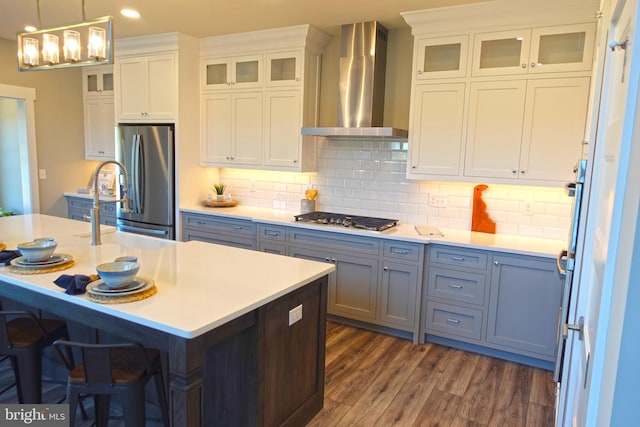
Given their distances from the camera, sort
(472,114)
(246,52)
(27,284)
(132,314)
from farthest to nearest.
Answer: (246,52) → (472,114) → (27,284) → (132,314)

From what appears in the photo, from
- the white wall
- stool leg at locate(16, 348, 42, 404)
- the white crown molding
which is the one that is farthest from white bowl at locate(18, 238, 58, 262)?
the white wall

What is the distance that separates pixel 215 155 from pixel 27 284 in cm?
294

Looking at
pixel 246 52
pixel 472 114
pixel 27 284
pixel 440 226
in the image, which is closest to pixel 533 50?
pixel 472 114

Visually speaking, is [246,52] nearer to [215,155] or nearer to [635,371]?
[215,155]

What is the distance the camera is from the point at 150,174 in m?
4.75

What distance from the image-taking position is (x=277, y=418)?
217cm

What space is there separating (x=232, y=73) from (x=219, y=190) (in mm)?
1334

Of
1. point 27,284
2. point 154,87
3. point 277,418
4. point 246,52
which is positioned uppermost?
point 246,52

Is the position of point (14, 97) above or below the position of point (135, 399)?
above

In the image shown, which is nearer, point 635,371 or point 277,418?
point 635,371

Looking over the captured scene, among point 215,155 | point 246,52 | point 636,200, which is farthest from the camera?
point 215,155

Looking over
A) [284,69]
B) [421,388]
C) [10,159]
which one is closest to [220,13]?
[284,69]

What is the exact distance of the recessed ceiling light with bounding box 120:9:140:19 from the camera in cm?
374

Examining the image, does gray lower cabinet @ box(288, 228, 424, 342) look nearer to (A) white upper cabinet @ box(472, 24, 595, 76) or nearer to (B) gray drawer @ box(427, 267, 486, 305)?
(B) gray drawer @ box(427, 267, 486, 305)
